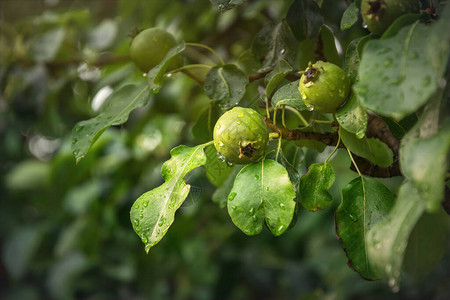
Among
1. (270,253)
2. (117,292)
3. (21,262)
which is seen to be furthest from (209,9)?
(117,292)

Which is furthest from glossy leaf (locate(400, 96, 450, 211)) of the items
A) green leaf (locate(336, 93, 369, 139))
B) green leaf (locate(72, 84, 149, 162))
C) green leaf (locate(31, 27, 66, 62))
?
green leaf (locate(31, 27, 66, 62))

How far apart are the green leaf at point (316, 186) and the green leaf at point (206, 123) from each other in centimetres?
25

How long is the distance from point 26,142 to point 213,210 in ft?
4.51

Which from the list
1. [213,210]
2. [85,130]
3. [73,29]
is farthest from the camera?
[213,210]

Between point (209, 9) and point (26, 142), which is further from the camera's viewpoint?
point (26, 142)

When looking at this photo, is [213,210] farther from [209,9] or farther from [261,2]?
[261,2]

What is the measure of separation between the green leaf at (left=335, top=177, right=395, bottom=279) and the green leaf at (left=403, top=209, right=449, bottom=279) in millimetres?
78

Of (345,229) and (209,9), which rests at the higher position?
(345,229)

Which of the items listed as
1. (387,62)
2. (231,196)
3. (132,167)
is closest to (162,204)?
(231,196)

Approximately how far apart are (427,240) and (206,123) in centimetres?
41

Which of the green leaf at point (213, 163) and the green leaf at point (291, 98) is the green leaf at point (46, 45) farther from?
the green leaf at point (291, 98)

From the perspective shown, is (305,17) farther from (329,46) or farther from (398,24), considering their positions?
(398,24)

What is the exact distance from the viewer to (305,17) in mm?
774

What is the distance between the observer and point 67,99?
154cm
